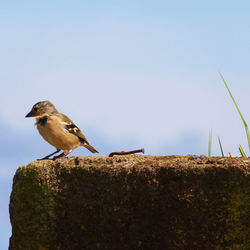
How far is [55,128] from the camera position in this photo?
696cm

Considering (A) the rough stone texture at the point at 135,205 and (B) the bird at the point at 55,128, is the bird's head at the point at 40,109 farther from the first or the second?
(A) the rough stone texture at the point at 135,205

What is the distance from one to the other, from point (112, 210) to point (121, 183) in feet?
0.79

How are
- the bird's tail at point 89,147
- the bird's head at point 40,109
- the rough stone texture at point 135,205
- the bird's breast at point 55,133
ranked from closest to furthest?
the rough stone texture at point 135,205, the bird's breast at point 55,133, the bird's head at point 40,109, the bird's tail at point 89,147

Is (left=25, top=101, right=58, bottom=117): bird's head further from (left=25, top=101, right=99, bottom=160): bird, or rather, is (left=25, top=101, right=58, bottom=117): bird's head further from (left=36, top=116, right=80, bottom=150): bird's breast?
(left=36, top=116, right=80, bottom=150): bird's breast

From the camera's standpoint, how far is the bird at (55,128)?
22.8 feet

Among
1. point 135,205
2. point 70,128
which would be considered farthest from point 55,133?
point 135,205

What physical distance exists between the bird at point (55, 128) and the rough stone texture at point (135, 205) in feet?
9.48

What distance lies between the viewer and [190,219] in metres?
3.57

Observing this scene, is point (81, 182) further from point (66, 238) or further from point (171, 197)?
point (171, 197)

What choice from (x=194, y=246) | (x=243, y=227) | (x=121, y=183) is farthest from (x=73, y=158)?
(x=243, y=227)

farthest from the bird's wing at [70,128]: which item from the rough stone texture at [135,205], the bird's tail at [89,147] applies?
the rough stone texture at [135,205]

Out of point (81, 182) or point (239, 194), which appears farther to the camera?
point (81, 182)

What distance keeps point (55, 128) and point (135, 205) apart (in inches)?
141

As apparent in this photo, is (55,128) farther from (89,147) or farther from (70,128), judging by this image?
(89,147)
